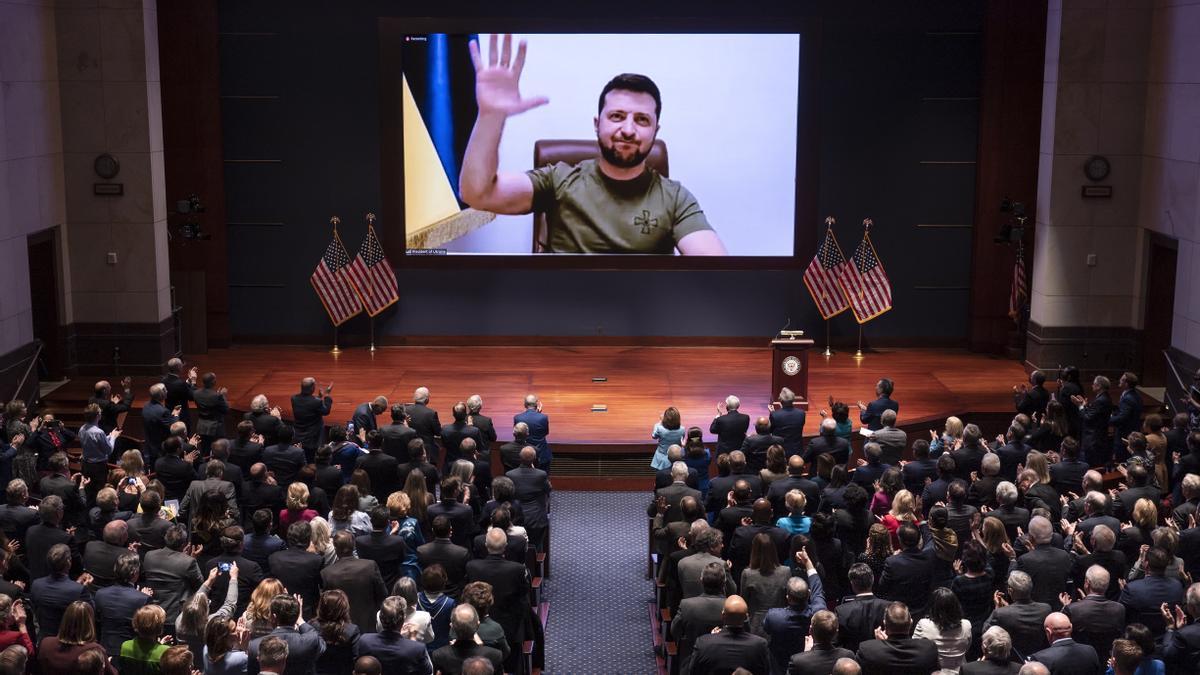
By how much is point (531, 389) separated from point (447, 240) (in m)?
2.81

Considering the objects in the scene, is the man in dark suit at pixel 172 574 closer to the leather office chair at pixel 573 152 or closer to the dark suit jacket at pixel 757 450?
the dark suit jacket at pixel 757 450

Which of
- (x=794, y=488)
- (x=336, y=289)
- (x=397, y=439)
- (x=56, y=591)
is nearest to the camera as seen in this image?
(x=56, y=591)

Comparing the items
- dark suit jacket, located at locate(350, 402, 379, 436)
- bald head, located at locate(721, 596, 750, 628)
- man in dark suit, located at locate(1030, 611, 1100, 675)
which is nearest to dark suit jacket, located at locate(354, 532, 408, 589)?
bald head, located at locate(721, 596, 750, 628)

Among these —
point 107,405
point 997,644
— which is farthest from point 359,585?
point 107,405

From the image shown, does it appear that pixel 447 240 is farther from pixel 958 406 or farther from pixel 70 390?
pixel 958 406

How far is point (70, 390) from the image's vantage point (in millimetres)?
14906

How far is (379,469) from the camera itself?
404 inches

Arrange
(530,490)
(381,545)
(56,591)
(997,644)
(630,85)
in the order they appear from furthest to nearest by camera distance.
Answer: (630,85), (530,490), (381,545), (56,591), (997,644)

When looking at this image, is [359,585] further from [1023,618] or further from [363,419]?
[363,419]

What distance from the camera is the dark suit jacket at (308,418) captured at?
1208 cm

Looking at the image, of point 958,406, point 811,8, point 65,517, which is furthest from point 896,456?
point 811,8

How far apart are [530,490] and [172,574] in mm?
2934

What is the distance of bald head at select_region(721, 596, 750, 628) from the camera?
7.08 metres

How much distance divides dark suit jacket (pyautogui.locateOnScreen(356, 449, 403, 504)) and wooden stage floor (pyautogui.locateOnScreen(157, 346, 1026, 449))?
301 cm
